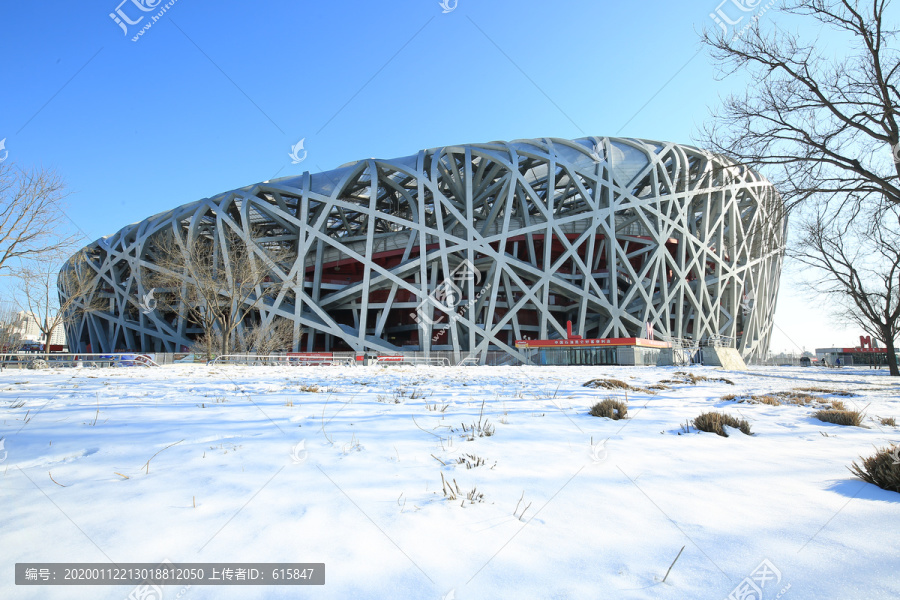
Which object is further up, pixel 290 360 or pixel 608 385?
pixel 608 385

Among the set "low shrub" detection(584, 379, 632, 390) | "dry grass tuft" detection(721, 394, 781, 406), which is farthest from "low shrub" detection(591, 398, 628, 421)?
"low shrub" detection(584, 379, 632, 390)

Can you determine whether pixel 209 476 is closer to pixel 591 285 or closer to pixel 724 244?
pixel 591 285

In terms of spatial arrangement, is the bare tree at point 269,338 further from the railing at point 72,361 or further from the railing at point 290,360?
the railing at point 72,361

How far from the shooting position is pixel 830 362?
2292 inches

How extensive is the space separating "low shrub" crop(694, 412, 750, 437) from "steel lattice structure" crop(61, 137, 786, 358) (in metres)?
27.6

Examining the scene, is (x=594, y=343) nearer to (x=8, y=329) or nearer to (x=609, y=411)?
(x=609, y=411)

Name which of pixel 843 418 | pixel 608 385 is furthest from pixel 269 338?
pixel 843 418

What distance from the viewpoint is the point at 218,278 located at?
31922 millimetres

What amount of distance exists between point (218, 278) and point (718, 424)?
3355cm

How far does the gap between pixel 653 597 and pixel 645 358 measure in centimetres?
3275

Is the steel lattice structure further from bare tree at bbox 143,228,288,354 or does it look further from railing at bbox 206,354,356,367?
railing at bbox 206,354,356,367

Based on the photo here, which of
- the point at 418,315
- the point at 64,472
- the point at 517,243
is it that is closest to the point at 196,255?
the point at 418,315

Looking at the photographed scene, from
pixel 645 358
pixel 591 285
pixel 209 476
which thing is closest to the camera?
pixel 209 476

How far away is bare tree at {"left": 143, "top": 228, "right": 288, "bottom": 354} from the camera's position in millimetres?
25984
